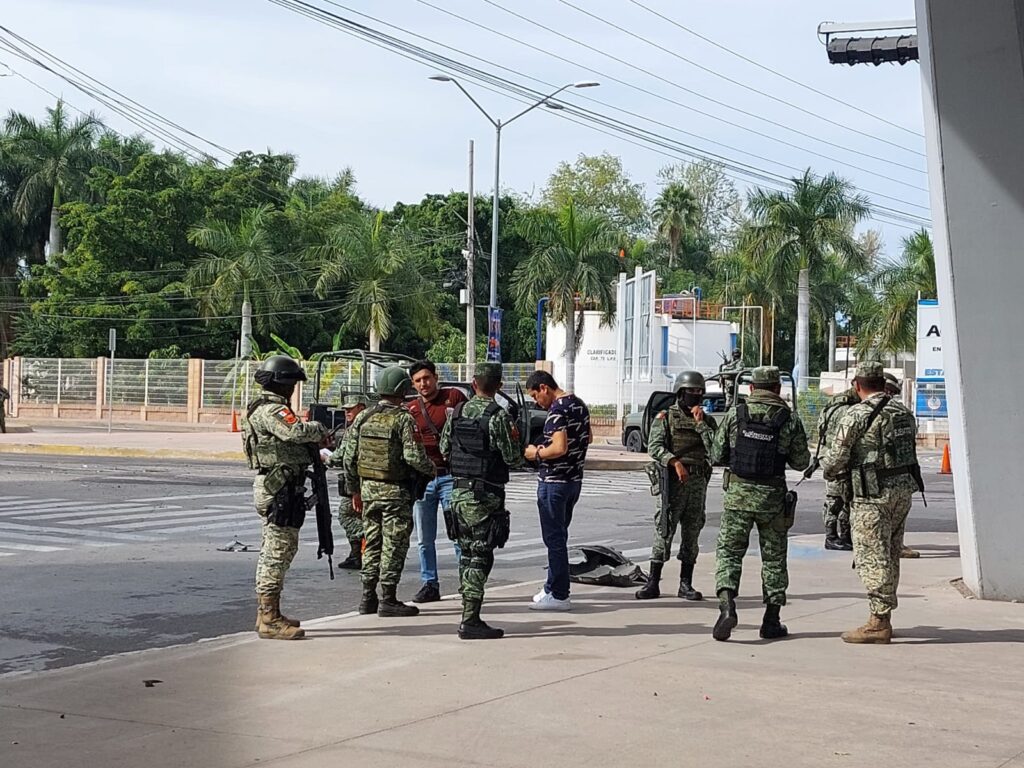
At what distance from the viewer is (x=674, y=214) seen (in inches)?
3066

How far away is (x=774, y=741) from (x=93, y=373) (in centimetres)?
4769

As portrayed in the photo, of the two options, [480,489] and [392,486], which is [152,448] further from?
[480,489]

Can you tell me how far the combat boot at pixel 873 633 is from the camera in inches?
340

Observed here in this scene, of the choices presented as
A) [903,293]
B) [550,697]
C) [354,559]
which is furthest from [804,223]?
[550,697]

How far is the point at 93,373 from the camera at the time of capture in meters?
50.7

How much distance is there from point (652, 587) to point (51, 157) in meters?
58.7

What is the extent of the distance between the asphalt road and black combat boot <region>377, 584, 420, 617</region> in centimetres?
78

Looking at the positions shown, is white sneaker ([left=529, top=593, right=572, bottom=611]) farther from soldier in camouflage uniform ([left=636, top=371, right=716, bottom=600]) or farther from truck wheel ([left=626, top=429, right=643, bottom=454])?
truck wheel ([left=626, top=429, right=643, bottom=454])

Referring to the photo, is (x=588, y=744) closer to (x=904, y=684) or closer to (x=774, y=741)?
(x=774, y=741)

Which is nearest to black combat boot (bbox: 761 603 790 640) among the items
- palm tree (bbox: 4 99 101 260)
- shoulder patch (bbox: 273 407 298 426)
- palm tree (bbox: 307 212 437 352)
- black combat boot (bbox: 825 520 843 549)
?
shoulder patch (bbox: 273 407 298 426)

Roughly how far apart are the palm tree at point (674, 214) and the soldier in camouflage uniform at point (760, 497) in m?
70.1

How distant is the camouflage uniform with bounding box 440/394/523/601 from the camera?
344 inches

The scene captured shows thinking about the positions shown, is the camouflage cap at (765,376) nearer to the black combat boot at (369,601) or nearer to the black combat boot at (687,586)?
the black combat boot at (687,586)

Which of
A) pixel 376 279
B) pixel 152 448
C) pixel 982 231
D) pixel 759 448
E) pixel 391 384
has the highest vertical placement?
pixel 376 279
